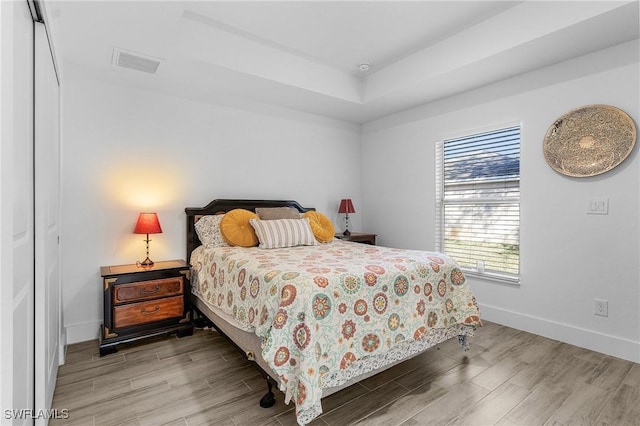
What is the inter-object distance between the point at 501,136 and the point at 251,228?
8.89 feet

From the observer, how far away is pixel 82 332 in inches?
114

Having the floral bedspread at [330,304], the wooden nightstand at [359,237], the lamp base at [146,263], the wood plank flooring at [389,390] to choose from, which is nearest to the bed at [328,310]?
the floral bedspread at [330,304]

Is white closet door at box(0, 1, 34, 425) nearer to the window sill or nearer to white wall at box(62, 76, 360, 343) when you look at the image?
white wall at box(62, 76, 360, 343)

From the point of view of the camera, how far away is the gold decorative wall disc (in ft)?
8.24

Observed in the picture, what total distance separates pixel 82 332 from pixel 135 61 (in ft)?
7.91

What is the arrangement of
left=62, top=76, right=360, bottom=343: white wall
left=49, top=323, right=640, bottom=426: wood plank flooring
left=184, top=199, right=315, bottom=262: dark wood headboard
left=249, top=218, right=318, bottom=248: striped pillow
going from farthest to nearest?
left=184, top=199, right=315, bottom=262: dark wood headboard, left=249, top=218, right=318, bottom=248: striped pillow, left=62, top=76, right=360, bottom=343: white wall, left=49, top=323, right=640, bottom=426: wood plank flooring

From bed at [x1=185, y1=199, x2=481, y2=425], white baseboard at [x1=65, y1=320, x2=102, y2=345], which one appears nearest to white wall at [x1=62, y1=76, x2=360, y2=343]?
white baseboard at [x1=65, y1=320, x2=102, y2=345]

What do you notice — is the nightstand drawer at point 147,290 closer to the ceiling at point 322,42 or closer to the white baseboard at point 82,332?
the white baseboard at point 82,332

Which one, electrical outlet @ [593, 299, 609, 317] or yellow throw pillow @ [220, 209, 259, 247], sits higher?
yellow throw pillow @ [220, 209, 259, 247]

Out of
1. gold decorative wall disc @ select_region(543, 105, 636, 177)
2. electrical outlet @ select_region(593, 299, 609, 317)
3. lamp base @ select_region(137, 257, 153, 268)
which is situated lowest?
electrical outlet @ select_region(593, 299, 609, 317)

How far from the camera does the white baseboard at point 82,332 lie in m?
2.83

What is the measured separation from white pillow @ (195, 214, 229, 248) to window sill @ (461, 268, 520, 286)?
2.63 meters

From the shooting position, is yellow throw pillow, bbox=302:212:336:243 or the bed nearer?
the bed

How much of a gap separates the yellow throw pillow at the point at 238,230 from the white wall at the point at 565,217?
215 cm
